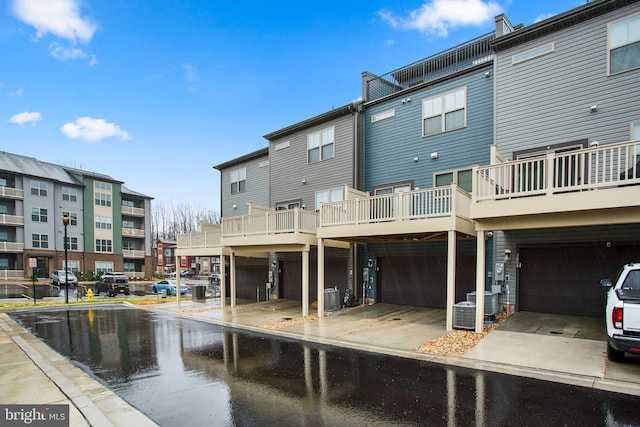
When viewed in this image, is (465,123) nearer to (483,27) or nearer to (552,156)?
(552,156)

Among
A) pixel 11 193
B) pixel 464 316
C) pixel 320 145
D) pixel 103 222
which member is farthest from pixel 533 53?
pixel 103 222

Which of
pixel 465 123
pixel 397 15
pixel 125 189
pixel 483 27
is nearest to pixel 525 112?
pixel 465 123

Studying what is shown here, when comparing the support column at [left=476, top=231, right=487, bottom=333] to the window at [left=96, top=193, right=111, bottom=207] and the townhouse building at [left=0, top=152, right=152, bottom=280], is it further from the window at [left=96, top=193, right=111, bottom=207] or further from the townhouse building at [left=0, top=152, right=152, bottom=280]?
the window at [left=96, top=193, right=111, bottom=207]

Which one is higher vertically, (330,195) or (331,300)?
(330,195)

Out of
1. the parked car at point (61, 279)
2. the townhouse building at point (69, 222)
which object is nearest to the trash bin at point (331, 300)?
the parked car at point (61, 279)

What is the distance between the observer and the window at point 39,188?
39.6 metres

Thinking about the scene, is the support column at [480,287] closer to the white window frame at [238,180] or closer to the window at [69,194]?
the white window frame at [238,180]

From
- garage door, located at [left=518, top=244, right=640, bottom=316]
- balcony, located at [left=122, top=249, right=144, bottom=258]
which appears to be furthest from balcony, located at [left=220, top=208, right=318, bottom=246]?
balcony, located at [left=122, top=249, right=144, bottom=258]

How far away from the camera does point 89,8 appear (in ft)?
49.1

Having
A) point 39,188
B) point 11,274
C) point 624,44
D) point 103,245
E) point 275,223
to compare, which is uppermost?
point 624,44

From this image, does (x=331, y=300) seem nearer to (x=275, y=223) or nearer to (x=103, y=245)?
(x=275, y=223)

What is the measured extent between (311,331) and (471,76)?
10692mm

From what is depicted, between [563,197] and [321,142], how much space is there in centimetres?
1112

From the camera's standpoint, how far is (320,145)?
680 inches
